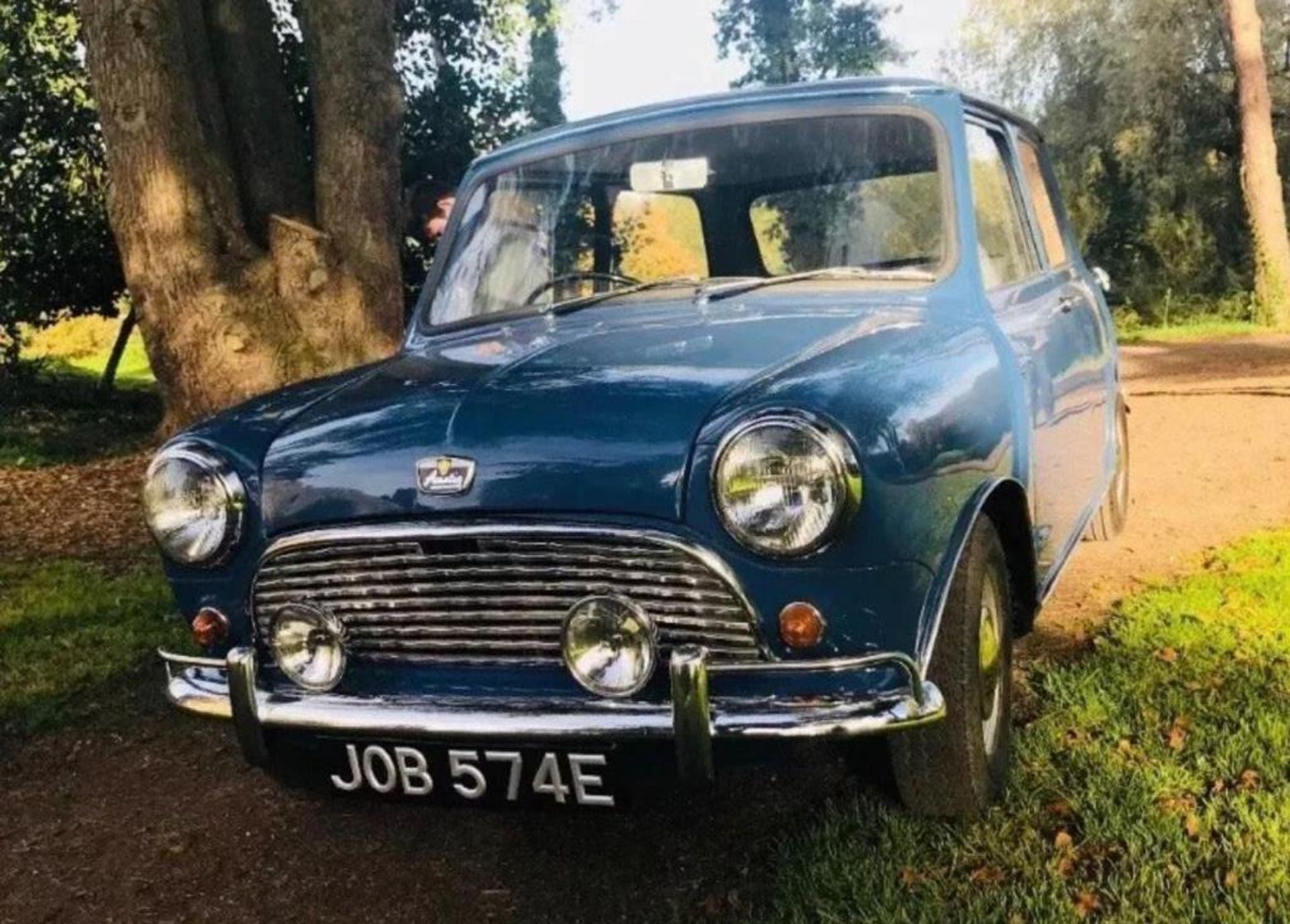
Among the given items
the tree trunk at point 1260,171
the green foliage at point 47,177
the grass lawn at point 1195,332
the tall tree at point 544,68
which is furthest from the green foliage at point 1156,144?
the green foliage at point 47,177

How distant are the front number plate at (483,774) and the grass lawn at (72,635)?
229 cm

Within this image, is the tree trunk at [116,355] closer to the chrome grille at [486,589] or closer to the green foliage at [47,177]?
the green foliage at [47,177]

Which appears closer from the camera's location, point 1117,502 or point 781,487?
point 781,487

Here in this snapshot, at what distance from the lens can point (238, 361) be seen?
793cm

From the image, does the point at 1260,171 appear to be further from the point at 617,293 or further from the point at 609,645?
the point at 609,645

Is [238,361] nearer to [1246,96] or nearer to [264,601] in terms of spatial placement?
[264,601]

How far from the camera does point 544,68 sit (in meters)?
24.9

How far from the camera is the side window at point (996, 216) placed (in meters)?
3.79

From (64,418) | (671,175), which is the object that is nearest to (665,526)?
(671,175)

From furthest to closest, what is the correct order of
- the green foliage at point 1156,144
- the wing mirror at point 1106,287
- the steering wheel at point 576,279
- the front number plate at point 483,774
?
the green foliage at point 1156,144, the wing mirror at point 1106,287, the steering wheel at point 576,279, the front number plate at point 483,774

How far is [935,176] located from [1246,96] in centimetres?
1721

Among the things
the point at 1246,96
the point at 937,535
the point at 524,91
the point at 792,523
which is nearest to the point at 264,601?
the point at 792,523

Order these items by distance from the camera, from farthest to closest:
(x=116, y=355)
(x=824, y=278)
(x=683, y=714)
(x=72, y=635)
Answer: (x=116, y=355), (x=72, y=635), (x=824, y=278), (x=683, y=714)

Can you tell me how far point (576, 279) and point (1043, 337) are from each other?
1369 millimetres
